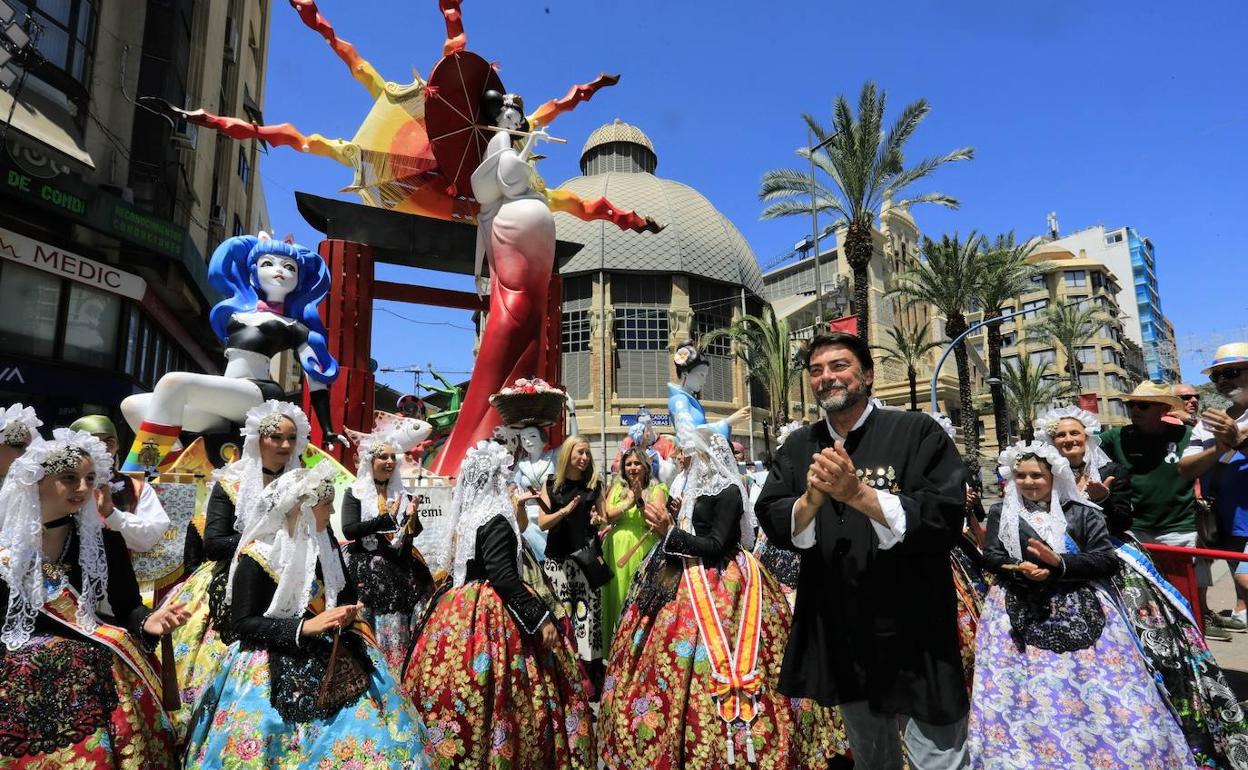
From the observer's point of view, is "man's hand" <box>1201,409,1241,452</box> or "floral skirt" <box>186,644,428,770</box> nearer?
"floral skirt" <box>186,644,428,770</box>

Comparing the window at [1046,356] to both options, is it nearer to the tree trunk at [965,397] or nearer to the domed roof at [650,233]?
the domed roof at [650,233]

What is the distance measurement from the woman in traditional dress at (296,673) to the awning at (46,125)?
12572 mm

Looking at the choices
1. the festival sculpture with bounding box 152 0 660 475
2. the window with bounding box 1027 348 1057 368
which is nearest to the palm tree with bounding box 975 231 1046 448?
the festival sculpture with bounding box 152 0 660 475

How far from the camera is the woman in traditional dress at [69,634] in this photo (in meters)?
2.48

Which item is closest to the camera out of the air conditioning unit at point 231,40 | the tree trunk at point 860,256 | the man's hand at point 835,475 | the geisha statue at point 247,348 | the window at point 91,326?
the man's hand at point 835,475

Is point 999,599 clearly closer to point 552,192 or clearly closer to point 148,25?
point 552,192

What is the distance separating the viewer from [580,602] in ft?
18.5

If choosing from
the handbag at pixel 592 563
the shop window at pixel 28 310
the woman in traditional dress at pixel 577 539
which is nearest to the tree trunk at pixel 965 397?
the woman in traditional dress at pixel 577 539

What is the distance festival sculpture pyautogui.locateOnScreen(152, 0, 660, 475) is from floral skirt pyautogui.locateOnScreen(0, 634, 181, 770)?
21.1 ft

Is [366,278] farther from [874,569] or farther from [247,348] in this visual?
[874,569]

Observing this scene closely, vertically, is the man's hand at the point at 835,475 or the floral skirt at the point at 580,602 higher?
the man's hand at the point at 835,475

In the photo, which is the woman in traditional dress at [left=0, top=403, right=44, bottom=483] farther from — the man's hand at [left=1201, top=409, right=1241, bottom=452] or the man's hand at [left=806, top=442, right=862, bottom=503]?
the man's hand at [left=1201, top=409, right=1241, bottom=452]

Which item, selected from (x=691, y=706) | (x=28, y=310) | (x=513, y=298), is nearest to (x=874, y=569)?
(x=691, y=706)

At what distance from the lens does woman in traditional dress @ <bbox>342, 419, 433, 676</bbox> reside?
14.4ft
